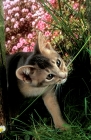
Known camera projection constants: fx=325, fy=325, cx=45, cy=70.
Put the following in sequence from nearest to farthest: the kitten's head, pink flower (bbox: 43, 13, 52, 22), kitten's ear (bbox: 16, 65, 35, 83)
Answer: kitten's ear (bbox: 16, 65, 35, 83) → the kitten's head → pink flower (bbox: 43, 13, 52, 22)

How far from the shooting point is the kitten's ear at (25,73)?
6.77ft

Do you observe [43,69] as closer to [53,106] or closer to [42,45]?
[42,45]

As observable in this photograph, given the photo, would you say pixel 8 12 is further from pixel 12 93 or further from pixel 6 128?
pixel 6 128

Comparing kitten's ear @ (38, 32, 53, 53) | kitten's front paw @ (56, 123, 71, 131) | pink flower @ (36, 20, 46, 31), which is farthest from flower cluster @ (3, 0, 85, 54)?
kitten's front paw @ (56, 123, 71, 131)

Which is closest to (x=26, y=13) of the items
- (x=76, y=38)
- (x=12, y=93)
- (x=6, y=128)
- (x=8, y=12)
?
(x=8, y=12)

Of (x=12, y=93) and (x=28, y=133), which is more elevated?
(x=12, y=93)

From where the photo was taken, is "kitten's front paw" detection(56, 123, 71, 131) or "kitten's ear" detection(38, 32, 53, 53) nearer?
"kitten's front paw" detection(56, 123, 71, 131)

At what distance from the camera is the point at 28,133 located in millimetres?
2186

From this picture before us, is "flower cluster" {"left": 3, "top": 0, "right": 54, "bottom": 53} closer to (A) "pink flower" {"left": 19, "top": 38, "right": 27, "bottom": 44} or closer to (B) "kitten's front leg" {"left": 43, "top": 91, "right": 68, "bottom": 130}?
(A) "pink flower" {"left": 19, "top": 38, "right": 27, "bottom": 44}

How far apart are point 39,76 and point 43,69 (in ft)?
0.21

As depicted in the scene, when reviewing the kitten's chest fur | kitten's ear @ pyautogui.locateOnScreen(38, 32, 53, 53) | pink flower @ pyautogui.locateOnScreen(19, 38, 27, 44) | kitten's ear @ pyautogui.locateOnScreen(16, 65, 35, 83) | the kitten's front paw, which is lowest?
the kitten's front paw

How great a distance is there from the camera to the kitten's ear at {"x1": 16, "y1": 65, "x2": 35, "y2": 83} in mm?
2063

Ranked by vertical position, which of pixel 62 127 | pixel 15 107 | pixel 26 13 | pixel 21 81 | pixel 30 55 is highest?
pixel 26 13

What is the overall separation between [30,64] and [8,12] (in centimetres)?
77
